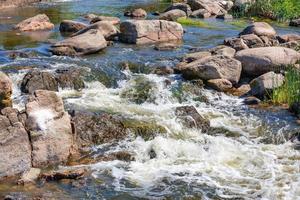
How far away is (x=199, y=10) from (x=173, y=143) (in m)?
20.8

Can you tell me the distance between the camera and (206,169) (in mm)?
10852

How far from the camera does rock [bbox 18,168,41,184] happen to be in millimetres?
9898

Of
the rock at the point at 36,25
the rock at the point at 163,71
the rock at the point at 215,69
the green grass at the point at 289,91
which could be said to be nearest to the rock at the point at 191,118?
the green grass at the point at 289,91

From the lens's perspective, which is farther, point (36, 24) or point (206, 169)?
point (36, 24)

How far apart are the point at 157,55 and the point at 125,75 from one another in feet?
9.26

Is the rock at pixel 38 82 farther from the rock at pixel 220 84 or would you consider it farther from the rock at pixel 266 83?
the rock at pixel 266 83

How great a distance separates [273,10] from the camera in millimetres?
30719

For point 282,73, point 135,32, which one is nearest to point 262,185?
point 282,73

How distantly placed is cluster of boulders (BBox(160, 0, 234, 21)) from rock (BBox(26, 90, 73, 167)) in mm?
18051

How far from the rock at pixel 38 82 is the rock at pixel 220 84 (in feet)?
16.5

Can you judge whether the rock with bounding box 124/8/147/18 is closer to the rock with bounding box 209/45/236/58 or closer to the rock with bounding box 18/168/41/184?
the rock with bounding box 209/45/236/58

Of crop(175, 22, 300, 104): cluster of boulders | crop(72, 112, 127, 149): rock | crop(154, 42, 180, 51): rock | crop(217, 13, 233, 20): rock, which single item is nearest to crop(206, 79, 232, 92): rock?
crop(175, 22, 300, 104): cluster of boulders

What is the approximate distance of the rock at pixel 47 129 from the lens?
10648 millimetres

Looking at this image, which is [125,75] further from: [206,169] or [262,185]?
[262,185]
